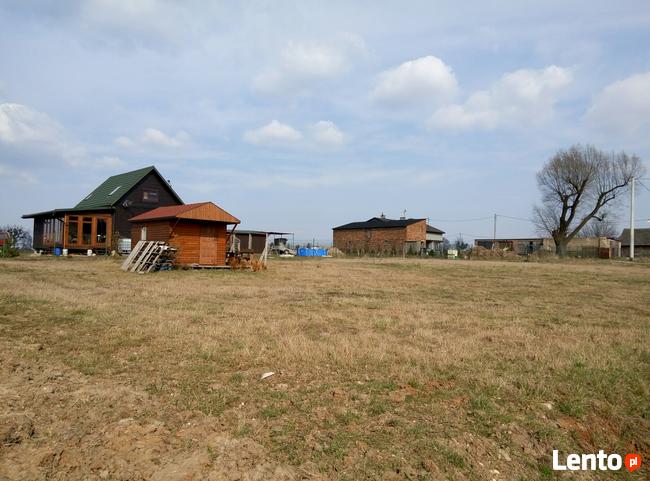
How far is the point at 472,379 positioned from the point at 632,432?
Result: 1.58 meters

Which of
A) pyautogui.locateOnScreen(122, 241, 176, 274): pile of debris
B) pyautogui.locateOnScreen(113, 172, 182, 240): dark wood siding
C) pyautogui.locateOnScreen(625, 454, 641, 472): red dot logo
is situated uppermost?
pyautogui.locateOnScreen(113, 172, 182, 240): dark wood siding

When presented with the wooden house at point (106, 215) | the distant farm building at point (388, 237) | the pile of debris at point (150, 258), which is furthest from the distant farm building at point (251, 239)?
the pile of debris at point (150, 258)

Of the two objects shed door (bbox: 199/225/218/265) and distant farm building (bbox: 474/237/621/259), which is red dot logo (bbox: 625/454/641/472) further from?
distant farm building (bbox: 474/237/621/259)

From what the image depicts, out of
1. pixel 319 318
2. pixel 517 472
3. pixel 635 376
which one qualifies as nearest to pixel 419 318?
pixel 319 318

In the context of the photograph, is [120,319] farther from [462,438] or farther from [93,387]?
[462,438]

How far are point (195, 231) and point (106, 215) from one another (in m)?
13.6

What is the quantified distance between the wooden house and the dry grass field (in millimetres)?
24151

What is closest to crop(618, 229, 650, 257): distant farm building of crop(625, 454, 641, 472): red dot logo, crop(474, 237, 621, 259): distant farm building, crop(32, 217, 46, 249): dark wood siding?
crop(474, 237, 621, 259): distant farm building

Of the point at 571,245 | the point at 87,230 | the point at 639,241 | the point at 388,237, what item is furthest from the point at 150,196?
the point at 639,241

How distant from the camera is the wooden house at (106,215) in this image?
3108 cm

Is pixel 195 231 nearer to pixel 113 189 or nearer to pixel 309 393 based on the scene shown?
pixel 113 189

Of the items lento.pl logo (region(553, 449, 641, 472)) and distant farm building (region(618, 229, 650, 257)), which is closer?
lento.pl logo (region(553, 449, 641, 472))

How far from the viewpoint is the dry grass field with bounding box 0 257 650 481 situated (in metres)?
3.42

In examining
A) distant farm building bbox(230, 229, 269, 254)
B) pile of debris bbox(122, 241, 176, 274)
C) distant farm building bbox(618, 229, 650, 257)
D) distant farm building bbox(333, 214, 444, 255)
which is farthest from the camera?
distant farm building bbox(618, 229, 650, 257)
